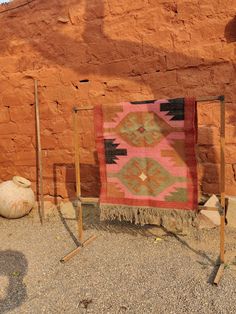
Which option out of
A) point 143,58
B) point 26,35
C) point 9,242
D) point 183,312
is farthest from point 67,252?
point 26,35

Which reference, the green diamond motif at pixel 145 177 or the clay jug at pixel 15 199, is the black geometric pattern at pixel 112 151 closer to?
the green diamond motif at pixel 145 177

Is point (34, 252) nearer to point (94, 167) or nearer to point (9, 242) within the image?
point (9, 242)

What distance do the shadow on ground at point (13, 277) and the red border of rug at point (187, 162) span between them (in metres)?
1.08

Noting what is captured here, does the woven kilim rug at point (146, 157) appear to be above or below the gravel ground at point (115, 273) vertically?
above

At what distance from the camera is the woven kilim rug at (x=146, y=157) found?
3357 millimetres

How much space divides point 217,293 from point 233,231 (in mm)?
1390

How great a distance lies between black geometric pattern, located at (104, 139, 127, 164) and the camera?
365cm

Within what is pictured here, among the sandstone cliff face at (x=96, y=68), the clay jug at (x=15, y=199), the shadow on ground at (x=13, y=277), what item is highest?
the sandstone cliff face at (x=96, y=68)

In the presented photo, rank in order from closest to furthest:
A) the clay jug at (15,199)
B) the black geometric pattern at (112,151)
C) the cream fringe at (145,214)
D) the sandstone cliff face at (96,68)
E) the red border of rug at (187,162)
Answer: the red border of rug at (187,162) → the cream fringe at (145,214) → the black geometric pattern at (112,151) → the sandstone cliff face at (96,68) → the clay jug at (15,199)

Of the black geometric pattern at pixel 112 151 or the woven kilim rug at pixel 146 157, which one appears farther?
the black geometric pattern at pixel 112 151

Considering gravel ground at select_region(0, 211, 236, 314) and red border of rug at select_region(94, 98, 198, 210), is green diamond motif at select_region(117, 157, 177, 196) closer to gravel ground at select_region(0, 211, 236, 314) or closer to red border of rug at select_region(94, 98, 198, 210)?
red border of rug at select_region(94, 98, 198, 210)

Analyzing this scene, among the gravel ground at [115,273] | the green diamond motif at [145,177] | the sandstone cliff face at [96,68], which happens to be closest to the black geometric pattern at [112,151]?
the green diamond motif at [145,177]

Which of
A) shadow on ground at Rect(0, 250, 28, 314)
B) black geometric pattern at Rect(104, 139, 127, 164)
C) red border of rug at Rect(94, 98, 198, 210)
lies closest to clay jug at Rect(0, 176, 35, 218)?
shadow on ground at Rect(0, 250, 28, 314)

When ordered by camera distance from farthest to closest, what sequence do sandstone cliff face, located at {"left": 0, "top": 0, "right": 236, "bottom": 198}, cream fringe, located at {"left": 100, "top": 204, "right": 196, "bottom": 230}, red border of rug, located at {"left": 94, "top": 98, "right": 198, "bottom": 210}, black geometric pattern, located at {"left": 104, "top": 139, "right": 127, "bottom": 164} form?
sandstone cliff face, located at {"left": 0, "top": 0, "right": 236, "bottom": 198} < black geometric pattern, located at {"left": 104, "top": 139, "right": 127, "bottom": 164} < cream fringe, located at {"left": 100, "top": 204, "right": 196, "bottom": 230} < red border of rug, located at {"left": 94, "top": 98, "right": 198, "bottom": 210}
